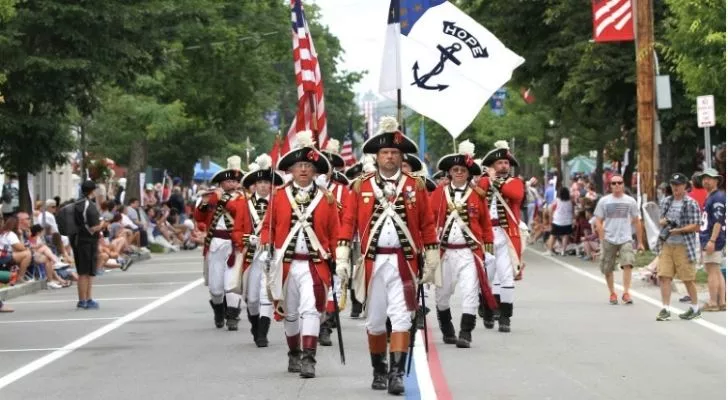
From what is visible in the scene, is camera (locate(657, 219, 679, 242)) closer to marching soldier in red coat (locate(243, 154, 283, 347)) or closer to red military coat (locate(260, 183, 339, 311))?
marching soldier in red coat (locate(243, 154, 283, 347))

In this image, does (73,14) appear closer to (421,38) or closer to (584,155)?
(421,38)

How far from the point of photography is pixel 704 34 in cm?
2814

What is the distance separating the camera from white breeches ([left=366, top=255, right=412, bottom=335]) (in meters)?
12.0

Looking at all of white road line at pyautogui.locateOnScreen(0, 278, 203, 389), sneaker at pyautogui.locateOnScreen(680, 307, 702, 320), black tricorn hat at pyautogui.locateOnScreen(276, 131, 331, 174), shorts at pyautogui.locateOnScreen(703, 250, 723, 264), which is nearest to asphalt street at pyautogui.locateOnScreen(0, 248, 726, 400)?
white road line at pyautogui.locateOnScreen(0, 278, 203, 389)

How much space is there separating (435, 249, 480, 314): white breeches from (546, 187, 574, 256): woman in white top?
19892mm

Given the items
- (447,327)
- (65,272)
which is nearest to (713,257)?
(447,327)

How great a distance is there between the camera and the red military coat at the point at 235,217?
16.0m

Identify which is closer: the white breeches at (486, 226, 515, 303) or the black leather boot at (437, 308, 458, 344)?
the black leather boot at (437, 308, 458, 344)

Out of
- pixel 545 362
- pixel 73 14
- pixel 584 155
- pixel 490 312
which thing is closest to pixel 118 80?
pixel 73 14

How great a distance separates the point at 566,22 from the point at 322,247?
81.4 feet

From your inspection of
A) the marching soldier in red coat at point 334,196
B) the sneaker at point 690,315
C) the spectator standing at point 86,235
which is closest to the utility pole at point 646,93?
the sneaker at point 690,315

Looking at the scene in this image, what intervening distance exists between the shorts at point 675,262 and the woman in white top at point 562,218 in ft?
53.4

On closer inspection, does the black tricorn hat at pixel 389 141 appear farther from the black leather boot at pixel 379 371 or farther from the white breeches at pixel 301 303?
the black leather boot at pixel 379 371

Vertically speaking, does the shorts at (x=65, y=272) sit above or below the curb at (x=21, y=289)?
above
